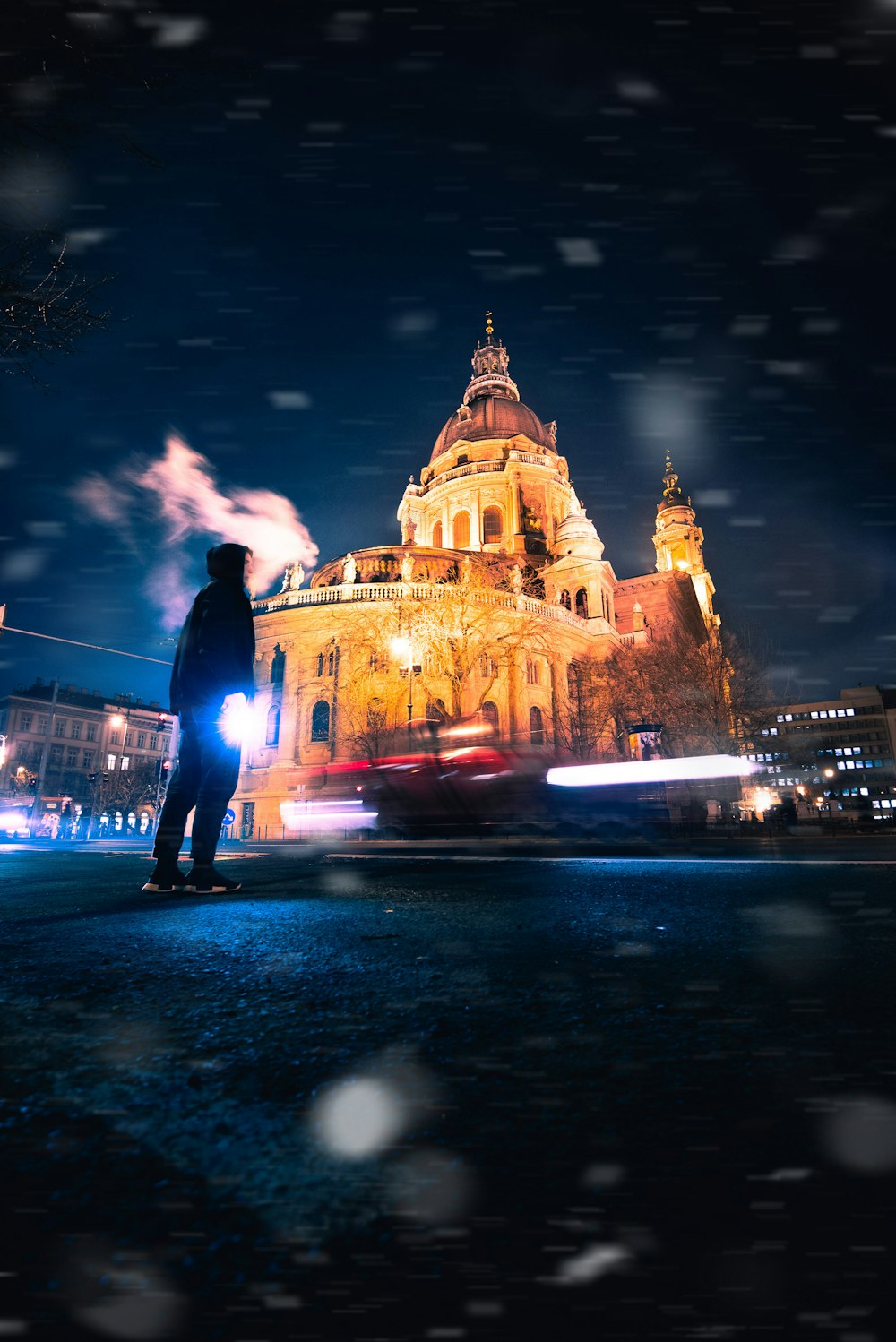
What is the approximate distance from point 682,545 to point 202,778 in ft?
230

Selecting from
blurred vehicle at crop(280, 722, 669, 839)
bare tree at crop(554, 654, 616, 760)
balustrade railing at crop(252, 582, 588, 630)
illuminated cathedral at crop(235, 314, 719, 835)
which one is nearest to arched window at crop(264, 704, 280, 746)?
illuminated cathedral at crop(235, 314, 719, 835)

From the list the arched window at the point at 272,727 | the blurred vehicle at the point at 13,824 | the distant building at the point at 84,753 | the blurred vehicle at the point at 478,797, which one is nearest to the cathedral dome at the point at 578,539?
the arched window at the point at 272,727

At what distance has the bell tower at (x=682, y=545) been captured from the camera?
67.4 metres

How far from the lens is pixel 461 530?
57.7 meters

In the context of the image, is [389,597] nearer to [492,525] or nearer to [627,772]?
[492,525]

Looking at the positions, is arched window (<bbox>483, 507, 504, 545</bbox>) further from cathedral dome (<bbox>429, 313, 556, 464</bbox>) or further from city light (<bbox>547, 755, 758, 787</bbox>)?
city light (<bbox>547, 755, 758, 787</bbox>)

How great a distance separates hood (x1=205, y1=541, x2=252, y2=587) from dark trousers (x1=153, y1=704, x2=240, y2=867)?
96 cm

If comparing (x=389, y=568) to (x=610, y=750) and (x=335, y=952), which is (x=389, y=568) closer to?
(x=610, y=750)

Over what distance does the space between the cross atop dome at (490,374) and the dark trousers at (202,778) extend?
70.4 meters

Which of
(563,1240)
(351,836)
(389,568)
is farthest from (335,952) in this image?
(389,568)

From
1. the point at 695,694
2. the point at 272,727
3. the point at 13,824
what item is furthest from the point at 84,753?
the point at 695,694

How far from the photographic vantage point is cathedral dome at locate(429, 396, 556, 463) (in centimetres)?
6288

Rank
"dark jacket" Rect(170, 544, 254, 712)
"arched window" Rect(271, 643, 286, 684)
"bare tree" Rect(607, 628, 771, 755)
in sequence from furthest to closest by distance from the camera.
A: 1. "arched window" Rect(271, 643, 286, 684)
2. "bare tree" Rect(607, 628, 771, 755)
3. "dark jacket" Rect(170, 544, 254, 712)

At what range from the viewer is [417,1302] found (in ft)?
1.90
